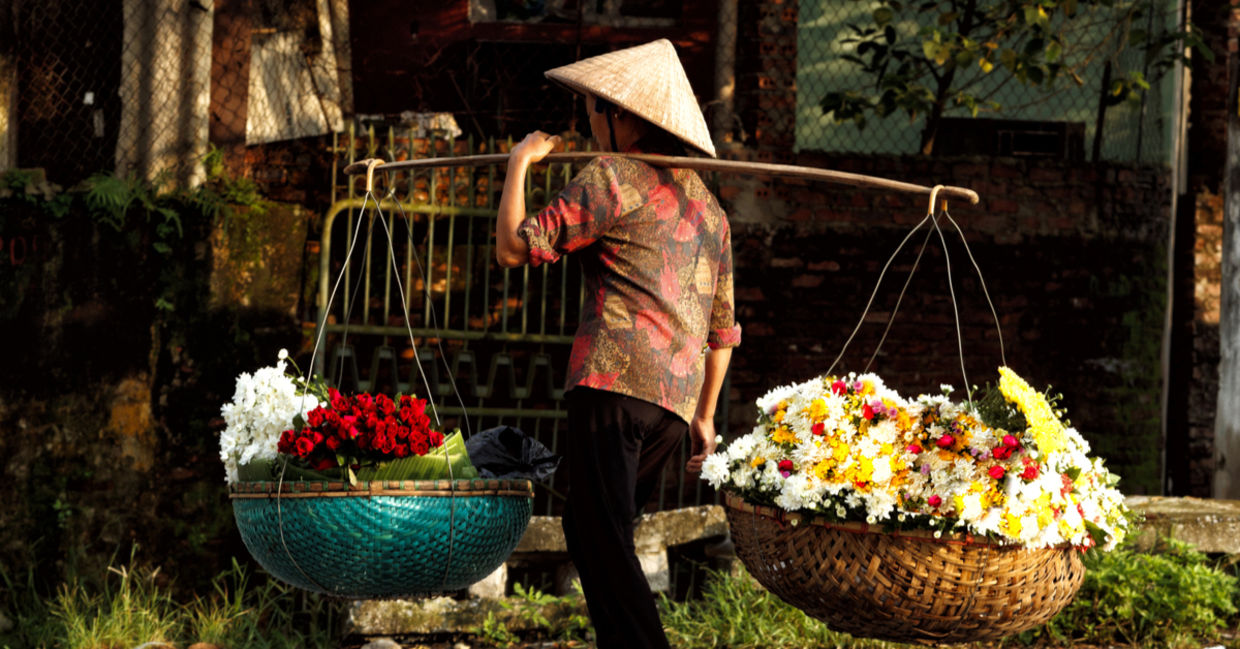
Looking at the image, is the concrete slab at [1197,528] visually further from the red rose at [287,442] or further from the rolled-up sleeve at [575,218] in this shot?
the red rose at [287,442]

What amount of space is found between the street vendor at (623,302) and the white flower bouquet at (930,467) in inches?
12.1

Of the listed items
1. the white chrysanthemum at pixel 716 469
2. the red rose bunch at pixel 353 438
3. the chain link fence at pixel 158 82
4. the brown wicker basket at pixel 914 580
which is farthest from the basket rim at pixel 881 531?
the chain link fence at pixel 158 82

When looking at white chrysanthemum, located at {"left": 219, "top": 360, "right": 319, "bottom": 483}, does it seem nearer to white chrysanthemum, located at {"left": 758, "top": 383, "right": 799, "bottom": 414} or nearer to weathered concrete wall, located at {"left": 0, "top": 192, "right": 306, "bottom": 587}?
white chrysanthemum, located at {"left": 758, "top": 383, "right": 799, "bottom": 414}

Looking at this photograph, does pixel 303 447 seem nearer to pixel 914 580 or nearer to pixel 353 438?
pixel 353 438

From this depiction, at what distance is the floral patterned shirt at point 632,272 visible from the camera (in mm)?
3049

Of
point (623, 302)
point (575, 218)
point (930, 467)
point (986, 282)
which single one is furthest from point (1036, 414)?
point (986, 282)

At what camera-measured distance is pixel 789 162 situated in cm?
664

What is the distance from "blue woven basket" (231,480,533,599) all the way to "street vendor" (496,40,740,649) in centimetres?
27

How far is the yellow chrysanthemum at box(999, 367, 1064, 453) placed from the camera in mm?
3160

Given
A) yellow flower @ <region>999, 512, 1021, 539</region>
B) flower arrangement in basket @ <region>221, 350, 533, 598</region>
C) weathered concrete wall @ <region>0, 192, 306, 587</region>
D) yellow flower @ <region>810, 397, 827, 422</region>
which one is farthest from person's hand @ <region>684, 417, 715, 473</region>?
weathered concrete wall @ <region>0, 192, 306, 587</region>

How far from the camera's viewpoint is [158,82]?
6098 millimetres

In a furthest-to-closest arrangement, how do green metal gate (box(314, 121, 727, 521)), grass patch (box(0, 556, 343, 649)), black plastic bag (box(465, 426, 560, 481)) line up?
green metal gate (box(314, 121, 727, 521)) → grass patch (box(0, 556, 343, 649)) → black plastic bag (box(465, 426, 560, 481))

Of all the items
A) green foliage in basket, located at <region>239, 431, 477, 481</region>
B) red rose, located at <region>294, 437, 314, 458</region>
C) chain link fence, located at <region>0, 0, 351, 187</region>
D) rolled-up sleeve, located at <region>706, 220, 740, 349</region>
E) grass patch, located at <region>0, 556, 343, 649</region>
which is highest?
chain link fence, located at <region>0, 0, 351, 187</region>

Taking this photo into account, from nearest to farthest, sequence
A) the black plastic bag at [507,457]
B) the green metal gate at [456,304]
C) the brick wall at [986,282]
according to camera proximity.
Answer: the black plastic bag at [507,457] < the green metal gate at [456,304] < the brick wall at [986,282]
